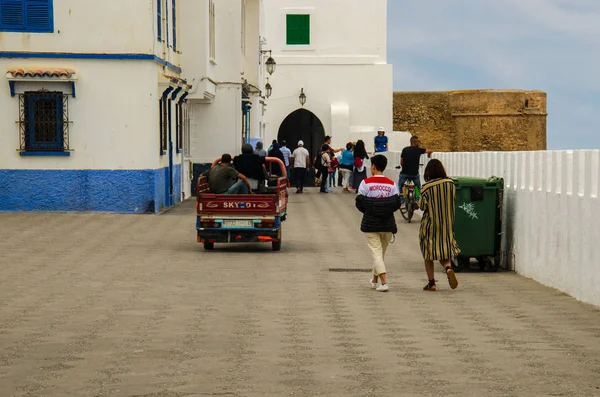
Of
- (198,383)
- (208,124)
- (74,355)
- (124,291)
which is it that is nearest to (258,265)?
(124,291)

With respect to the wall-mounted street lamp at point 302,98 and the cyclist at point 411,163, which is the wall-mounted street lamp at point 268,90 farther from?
the cyclist at point 411,163

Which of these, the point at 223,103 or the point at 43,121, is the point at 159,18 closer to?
the point at 43,121

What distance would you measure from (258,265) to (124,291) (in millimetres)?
3686

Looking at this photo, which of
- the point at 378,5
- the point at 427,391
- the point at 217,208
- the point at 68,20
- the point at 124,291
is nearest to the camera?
the point at 427,391

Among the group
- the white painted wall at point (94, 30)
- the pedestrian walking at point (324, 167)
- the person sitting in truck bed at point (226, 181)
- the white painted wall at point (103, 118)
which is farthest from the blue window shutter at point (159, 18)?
the pedestrian walking at point (324, 167)

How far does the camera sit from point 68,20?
26953 mm

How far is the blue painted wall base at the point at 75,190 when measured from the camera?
2695 centimetres

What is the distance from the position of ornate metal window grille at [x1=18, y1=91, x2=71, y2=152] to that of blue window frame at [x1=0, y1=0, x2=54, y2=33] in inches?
54.9

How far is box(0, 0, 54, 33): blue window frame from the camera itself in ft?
88.1

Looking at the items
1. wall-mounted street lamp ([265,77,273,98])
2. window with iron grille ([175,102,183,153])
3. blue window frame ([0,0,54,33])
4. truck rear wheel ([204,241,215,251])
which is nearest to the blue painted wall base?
blue window frame ([0,0,54,33])

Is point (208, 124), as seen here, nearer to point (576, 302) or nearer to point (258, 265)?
point (258, 265)

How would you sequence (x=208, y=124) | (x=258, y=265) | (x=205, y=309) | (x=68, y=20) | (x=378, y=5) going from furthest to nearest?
(x=378, y=5)
(x=208, y=124)
(x=68, y=20)
(x=258, y=265)
(x=205, y=309)

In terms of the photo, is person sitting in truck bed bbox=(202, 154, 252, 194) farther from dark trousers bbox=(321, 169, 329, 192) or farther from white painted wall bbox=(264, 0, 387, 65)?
white painted wall bbox=(264, 0, 387, 65)

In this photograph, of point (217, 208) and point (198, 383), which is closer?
point (198, 383)
